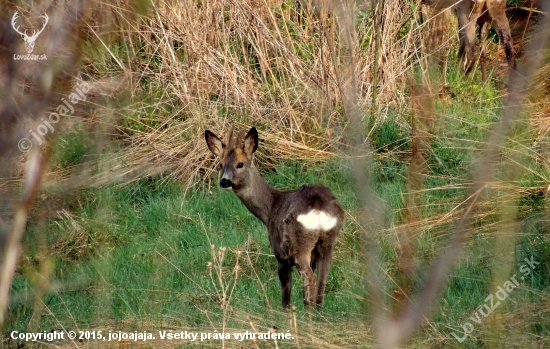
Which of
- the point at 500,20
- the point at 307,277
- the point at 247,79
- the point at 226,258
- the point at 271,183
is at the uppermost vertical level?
the point at 500,20

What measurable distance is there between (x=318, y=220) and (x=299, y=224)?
14 cm

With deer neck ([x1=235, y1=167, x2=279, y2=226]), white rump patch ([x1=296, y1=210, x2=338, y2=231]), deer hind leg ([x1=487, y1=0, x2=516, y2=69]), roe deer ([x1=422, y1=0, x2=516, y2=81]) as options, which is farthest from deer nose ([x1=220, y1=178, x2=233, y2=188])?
deer hind leg ([x1=487, y1=0, x2=516, y2=69])

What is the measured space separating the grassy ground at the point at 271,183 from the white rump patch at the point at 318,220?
418 millimetres

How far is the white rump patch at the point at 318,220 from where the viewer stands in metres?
5.51

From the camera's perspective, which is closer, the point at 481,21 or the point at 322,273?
the point at 322,273

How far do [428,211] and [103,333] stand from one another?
2896 mm

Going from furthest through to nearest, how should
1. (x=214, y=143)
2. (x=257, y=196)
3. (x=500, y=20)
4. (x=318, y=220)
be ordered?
(x=500, y=20)
(x=214, y=143)
(x=257, y=196)
(x=318, y=220)

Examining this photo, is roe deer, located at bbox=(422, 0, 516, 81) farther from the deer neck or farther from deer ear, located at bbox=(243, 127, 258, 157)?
the deer neck

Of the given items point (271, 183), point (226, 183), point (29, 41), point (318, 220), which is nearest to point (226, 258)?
point (226, 183)

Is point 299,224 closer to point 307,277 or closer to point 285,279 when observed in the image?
point 307,277

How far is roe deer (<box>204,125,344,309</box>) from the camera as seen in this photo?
18.2ft

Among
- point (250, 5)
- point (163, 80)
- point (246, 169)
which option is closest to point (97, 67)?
point (163, 80)

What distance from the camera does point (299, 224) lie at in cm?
557

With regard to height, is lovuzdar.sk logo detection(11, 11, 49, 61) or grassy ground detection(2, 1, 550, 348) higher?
grassy ground detection(2, 1, 550, 348)
